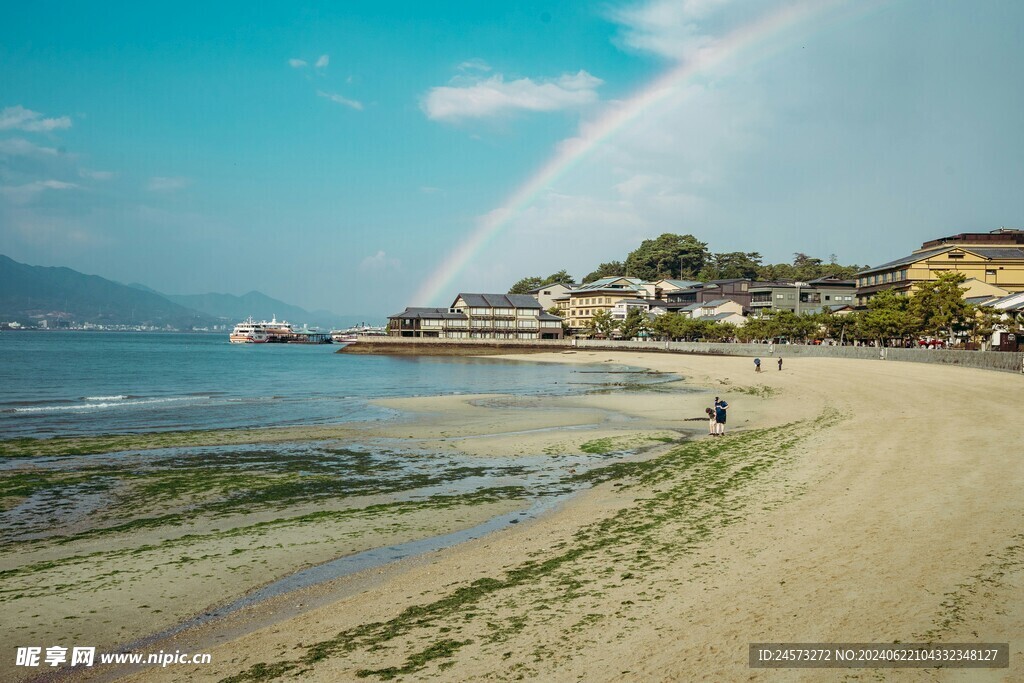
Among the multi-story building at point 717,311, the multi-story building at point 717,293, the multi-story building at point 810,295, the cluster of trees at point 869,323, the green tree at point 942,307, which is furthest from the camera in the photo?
the multi-story building at point 717,293

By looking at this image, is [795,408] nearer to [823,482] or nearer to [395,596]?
[823,482]

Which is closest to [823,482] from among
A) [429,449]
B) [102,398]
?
[429,449]

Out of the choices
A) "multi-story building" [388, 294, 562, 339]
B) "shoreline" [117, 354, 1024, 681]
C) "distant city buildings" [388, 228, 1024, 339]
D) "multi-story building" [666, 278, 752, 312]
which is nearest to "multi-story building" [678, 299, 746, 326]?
"distant city buildings" [388, 228, 1024, 339]

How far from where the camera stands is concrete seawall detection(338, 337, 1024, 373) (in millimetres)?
45500

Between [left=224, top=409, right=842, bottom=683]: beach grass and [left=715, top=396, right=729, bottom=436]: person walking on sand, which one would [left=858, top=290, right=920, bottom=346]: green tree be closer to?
[left=715, top=396, right=729, bottom=436]: person walking on sand

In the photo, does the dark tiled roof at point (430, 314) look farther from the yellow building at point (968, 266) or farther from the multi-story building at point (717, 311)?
the yellow building at point (968, 266)

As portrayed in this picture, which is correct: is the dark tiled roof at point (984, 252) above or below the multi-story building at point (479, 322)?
above

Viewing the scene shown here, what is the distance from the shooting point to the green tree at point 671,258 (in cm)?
→ 17700

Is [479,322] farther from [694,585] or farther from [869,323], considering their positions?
[694,585]

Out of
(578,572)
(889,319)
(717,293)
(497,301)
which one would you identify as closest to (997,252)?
(889,319)

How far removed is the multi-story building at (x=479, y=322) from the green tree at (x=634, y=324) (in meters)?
18.6

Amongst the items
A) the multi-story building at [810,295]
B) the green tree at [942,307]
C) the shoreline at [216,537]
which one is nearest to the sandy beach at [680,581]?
the shoreline at [216,537]

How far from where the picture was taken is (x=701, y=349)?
10312 centimetres

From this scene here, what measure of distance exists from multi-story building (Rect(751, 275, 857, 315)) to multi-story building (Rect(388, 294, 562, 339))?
44808 millimetres
